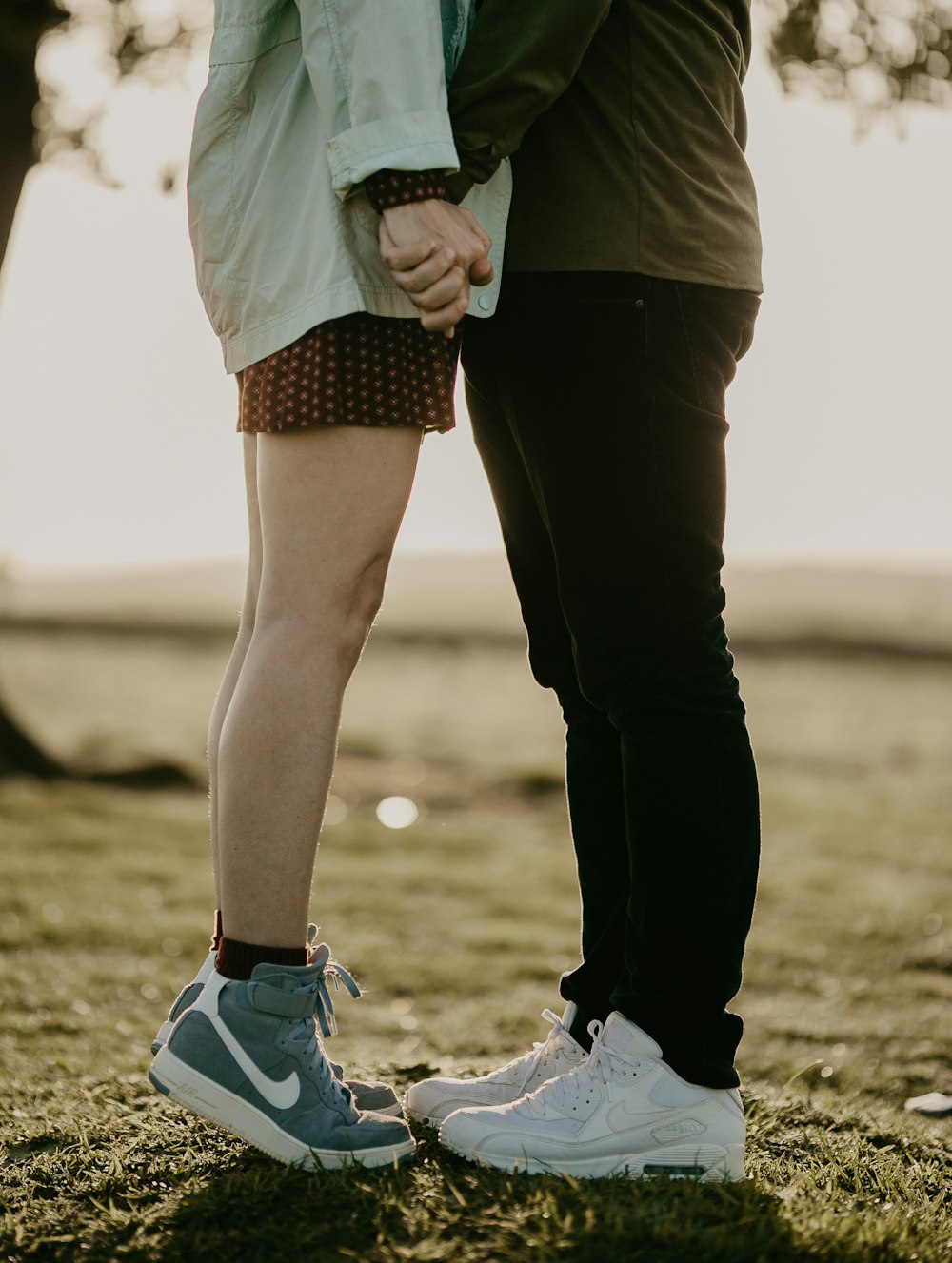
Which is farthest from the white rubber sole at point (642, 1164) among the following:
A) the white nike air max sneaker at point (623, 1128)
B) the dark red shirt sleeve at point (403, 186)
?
the dark red shirt sleeve at point (403, 186)

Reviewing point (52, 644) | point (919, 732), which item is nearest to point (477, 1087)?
point (919, 732)

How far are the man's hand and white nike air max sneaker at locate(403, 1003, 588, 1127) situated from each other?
1.24m

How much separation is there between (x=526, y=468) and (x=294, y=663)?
0.50 meters

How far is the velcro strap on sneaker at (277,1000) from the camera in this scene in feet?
6.16

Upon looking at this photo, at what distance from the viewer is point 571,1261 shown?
1653 millimetres

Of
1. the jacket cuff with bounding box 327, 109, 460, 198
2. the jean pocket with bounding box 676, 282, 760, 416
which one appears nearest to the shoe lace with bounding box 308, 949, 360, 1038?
the jean pocket with bounding box 676, 282, 760, 416

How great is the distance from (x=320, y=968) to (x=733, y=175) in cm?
147

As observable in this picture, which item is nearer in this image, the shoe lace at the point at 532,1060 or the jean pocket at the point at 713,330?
the jean pocket at the point at 713,330

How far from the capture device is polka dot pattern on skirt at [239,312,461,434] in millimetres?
1832

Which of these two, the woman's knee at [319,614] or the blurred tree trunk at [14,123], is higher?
the blurred tree trunk at [14,123]

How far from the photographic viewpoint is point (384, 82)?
1739 mm

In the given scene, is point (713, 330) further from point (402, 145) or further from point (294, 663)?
point (294, 663)

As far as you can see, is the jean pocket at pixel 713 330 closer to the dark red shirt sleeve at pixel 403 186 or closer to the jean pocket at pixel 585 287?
the jean pocket at pixel 585 287

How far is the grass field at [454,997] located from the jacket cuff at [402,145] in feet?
4.94
